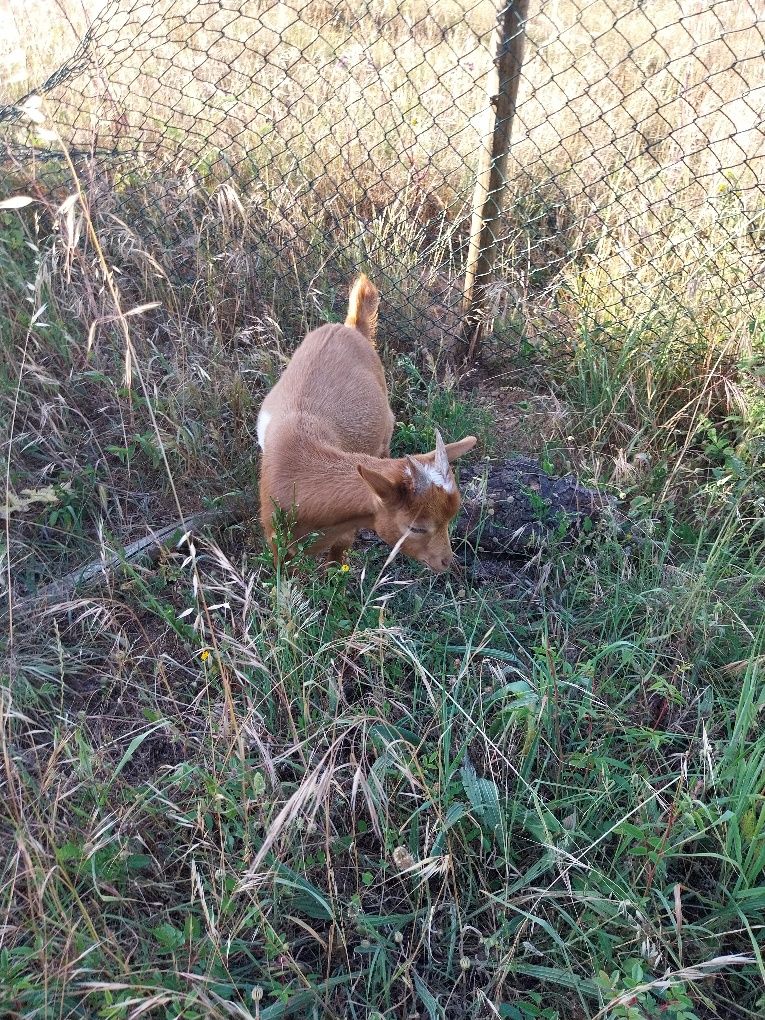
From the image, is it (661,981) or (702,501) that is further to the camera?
(702,501)

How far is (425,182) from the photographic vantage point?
489cm

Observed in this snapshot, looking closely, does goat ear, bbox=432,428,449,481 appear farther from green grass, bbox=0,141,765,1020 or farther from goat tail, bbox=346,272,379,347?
goat tail, bbox=346,272,379,347

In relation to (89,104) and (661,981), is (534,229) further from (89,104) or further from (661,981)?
(661,981)

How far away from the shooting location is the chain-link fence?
3824 millimetres

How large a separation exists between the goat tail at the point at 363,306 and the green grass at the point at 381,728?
446mm

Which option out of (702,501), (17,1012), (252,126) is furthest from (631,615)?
(252,126)

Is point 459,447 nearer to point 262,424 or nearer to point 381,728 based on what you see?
point 262,424

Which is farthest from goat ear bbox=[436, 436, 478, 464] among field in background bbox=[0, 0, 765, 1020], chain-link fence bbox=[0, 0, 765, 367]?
chain-link fence bbox=[0, 0, 765, 367]

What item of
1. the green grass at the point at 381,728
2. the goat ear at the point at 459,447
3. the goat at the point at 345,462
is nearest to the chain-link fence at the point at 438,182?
the green grass at the point at 381,728

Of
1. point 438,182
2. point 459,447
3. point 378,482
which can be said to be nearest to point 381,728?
point 378,482

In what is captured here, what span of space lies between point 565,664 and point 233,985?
4.15ft

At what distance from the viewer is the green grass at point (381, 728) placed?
71.6 inches

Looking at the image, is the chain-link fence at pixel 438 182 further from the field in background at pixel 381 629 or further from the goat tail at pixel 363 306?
the goat tail at pixel 363 306

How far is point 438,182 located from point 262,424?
7.86 ft
